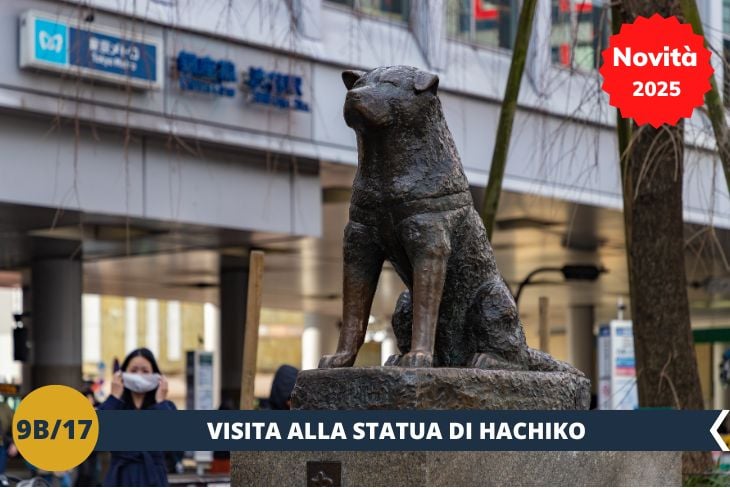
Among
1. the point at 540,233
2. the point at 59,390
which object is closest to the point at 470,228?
the point at 59,390

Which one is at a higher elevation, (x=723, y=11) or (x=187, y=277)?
(x=723, y=11)

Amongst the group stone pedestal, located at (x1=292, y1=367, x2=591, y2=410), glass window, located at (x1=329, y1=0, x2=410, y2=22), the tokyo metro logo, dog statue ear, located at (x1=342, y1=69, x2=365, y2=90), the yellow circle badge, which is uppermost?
glass window, located at (x1=329, y1=0, x2=410, y2=22)

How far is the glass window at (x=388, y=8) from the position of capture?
16609 mm

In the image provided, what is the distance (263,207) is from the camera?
1647 cm

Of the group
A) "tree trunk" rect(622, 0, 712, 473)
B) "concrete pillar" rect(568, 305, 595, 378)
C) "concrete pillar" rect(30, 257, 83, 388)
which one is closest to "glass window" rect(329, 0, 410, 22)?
"concrete pillar" rect(30, 257, 83, 388)

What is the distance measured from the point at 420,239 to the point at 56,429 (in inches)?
64.9

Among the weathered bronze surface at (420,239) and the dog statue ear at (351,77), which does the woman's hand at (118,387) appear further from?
the dog statue ear at (351,77)

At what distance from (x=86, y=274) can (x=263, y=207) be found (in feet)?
34.4

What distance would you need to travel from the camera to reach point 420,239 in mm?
5387

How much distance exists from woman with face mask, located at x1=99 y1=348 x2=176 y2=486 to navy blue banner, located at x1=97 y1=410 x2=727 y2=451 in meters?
2.68

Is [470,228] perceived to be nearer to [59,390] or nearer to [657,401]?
[59,390]

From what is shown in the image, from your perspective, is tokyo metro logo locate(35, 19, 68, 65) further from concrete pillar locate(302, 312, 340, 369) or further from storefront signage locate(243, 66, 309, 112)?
concrete pillar locate(302, 312, 340, 369)

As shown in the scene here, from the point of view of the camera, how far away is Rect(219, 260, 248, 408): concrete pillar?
75.2ft

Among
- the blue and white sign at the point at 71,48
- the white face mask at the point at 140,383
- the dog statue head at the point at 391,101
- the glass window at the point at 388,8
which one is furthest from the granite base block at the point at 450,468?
the glass window at the point at 388,8
